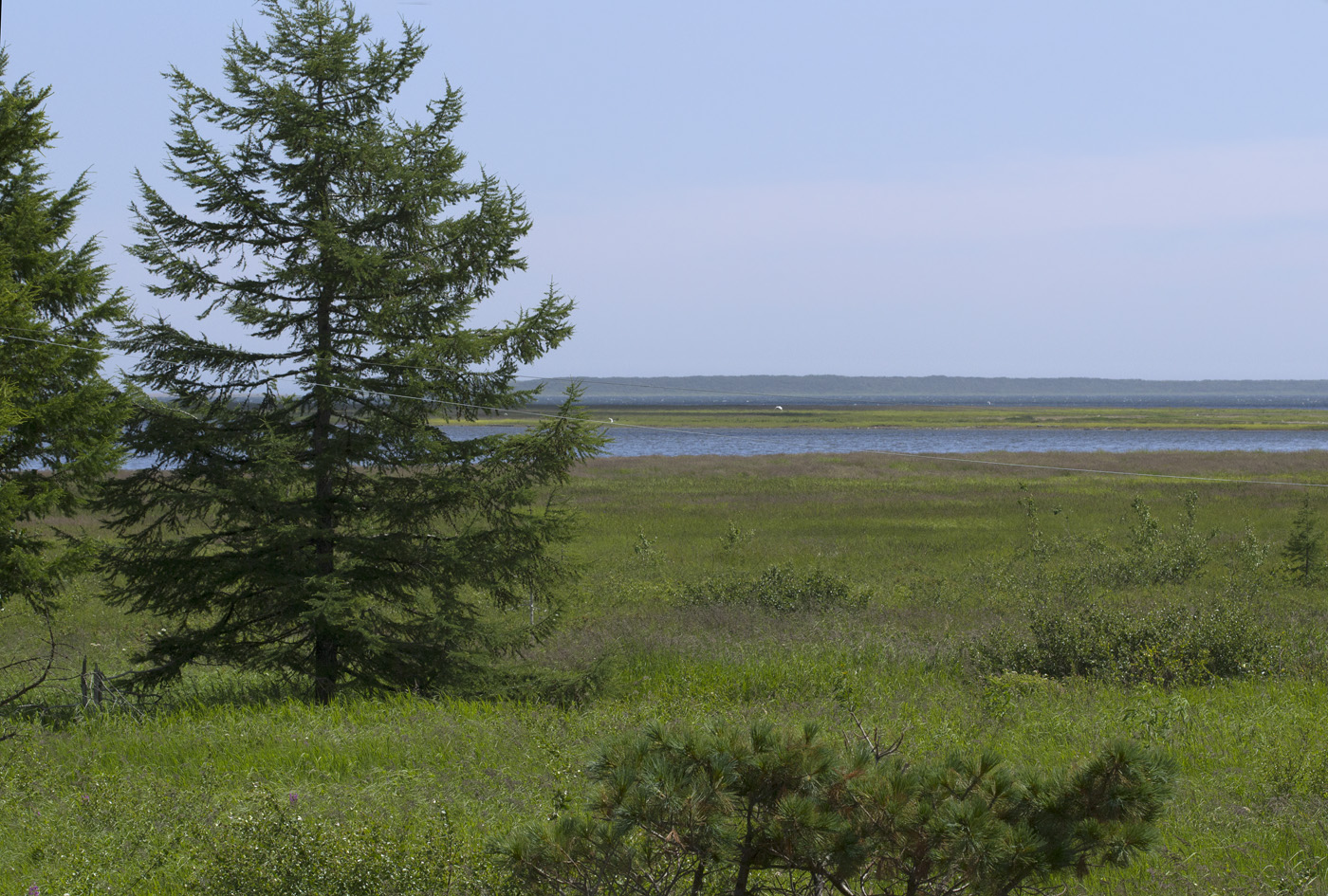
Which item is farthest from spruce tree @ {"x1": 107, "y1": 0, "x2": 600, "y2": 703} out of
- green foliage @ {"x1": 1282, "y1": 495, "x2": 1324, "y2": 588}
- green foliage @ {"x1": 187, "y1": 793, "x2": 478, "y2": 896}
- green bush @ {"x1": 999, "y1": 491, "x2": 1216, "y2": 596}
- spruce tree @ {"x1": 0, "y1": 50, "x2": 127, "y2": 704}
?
green foliage @ {"x1": 1282, "y1": 495, "x2": 1324, "y2": 588}

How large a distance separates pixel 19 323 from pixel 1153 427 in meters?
108

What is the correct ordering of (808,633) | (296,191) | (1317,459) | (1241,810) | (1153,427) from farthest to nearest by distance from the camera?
1. (1153,427)
2. (1317,459)
3. (808,633)
4. (296,191)
5. (1241,810)

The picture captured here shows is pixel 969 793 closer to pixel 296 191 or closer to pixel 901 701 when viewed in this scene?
pixel 901 701

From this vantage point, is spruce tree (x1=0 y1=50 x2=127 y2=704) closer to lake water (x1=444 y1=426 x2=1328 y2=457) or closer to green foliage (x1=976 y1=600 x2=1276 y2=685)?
green foliage (x1=976 y1=600 x2=1276 y2=685)

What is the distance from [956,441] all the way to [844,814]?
80788 millimetres

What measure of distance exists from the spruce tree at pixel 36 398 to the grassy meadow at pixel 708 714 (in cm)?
158

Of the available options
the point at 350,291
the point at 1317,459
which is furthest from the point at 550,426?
the point at 1317,459

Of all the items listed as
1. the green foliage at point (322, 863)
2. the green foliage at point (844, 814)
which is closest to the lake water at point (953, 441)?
the green foliage at point (322, 863)

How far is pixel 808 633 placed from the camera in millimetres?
12406

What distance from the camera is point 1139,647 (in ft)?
34.9

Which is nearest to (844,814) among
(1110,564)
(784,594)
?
(784,594)

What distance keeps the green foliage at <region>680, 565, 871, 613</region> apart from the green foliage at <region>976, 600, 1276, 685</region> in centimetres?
400

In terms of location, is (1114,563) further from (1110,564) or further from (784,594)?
(784,594)

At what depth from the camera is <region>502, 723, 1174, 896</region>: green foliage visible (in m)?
3.11
